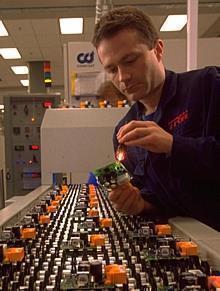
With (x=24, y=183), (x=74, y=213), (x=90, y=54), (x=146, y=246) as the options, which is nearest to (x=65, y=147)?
(x=90, y=54)

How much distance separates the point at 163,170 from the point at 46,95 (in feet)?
11.7

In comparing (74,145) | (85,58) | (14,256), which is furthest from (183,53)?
(14,256)

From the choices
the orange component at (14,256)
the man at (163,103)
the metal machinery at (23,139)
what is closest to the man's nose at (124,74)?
the man at (163,103)

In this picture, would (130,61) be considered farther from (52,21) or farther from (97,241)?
(52,21)

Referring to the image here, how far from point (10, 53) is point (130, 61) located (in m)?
7.61

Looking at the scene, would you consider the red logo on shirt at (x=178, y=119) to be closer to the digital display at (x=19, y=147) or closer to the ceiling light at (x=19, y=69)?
the digital display at (x=19, y=147)

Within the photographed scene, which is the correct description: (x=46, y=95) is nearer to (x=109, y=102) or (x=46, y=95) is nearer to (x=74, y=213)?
(x=109, y=102)

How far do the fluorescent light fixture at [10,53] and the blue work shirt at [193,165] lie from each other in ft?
23.6

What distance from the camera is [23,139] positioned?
4734mm

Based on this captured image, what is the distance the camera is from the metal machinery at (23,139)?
4.67m

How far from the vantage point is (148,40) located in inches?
51.6

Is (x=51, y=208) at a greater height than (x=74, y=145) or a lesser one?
lesser

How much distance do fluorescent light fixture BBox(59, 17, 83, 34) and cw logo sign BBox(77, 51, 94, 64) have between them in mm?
3002

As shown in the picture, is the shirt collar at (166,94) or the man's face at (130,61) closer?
the man's face at (130,61)
